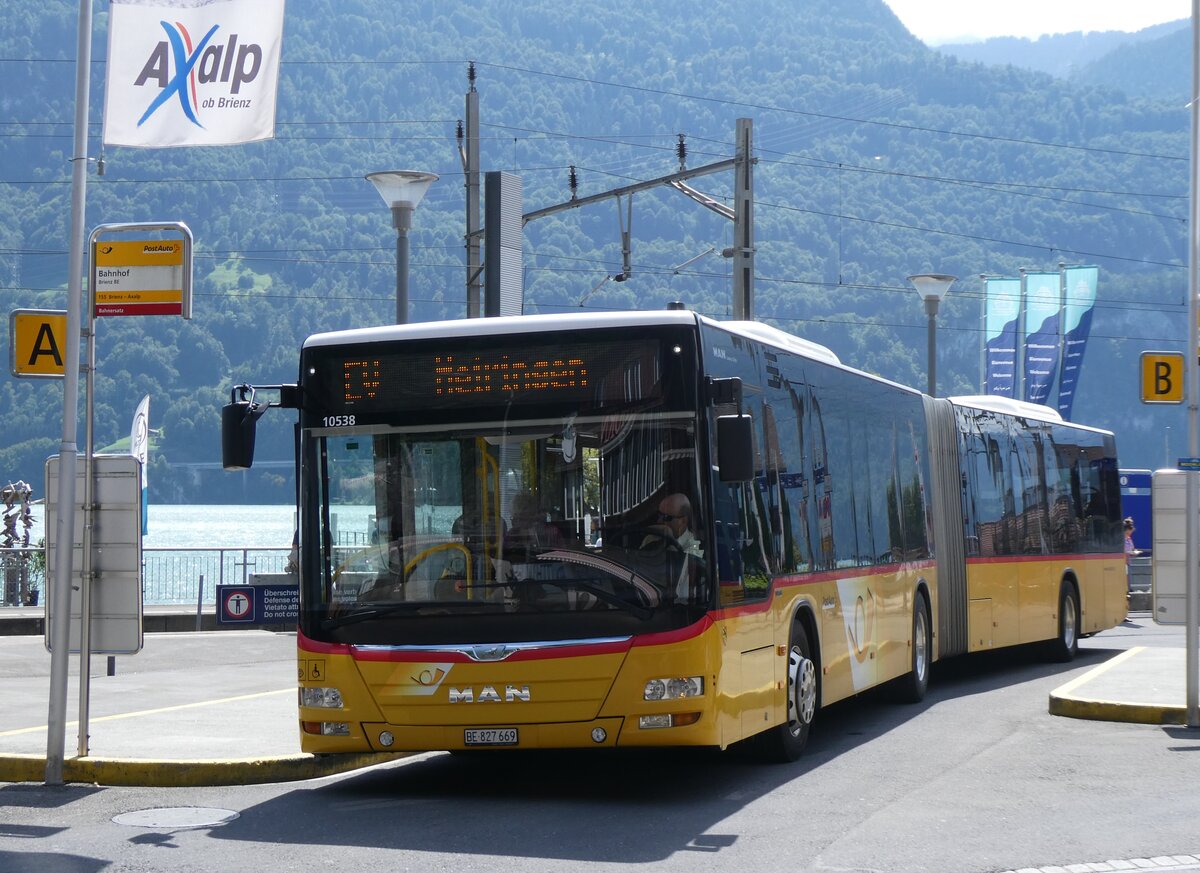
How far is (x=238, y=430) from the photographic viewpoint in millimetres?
10695

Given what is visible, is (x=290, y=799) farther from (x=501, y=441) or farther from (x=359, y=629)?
(x=501, y=441)

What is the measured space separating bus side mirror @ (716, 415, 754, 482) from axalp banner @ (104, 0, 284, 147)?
4928mm

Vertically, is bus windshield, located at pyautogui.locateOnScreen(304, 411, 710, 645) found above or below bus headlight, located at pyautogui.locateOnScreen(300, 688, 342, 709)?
above

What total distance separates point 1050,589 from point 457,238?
104406 millimetres

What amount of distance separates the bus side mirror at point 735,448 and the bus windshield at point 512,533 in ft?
0.70

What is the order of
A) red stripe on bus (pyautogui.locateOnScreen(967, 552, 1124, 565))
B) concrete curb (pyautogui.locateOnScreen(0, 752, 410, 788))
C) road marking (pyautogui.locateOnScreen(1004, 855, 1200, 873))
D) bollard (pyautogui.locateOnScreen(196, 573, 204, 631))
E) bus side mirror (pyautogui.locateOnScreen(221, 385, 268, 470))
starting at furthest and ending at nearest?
bollard (pyautogui.locateOnScreen(196, 573, 204, 631))
red stripe on bus (pyautogui.locateOnScreen(967, 552, 1124, 565))
concrete curb (pyautogui.locateOnScreen(0, 752, 410, 788))
bus side mirror (pyautogui.locateOnScreen(221, 385, 268, 470))
road marking (pyautogui.locateOnScreen(1004, 855, 1200, 873))

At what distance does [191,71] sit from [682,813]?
6.67m

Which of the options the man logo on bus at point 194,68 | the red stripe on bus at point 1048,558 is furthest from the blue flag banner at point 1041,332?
the man logo on bus at point 194,68

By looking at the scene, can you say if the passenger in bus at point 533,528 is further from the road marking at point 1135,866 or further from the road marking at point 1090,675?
the road marking at point 1090,675

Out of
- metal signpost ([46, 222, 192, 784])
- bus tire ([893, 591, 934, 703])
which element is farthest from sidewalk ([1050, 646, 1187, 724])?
metal signpost ([46, 222, 192, 784])

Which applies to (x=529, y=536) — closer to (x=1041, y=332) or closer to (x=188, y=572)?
(x=188, y=572)

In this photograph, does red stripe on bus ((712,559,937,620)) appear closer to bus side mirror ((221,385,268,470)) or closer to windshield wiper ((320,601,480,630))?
windshield wiper ((320,601,480,630))

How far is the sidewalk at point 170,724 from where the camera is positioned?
36.5ft

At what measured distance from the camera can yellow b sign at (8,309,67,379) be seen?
11305 mm
